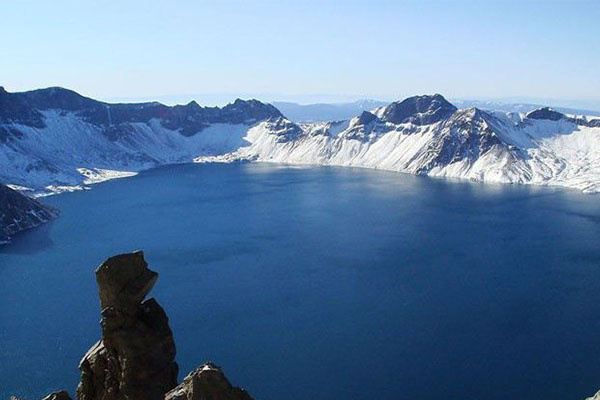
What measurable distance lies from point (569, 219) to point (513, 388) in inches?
4409

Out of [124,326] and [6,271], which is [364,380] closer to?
[124,326]

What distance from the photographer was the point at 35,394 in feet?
207

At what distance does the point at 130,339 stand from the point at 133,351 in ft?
1.23

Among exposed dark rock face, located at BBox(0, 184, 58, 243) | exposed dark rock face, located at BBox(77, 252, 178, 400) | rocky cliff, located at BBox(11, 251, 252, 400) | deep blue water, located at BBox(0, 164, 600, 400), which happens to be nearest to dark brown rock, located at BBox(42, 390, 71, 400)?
rocky cliff, located at BBox(11, 251, 252, 400)

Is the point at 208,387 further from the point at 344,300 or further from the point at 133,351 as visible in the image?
the point at 344,300

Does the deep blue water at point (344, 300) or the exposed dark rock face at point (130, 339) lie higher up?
the exposed dark rock face at point (130, 339)

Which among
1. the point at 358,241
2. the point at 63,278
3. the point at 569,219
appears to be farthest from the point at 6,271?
the point at 569,219

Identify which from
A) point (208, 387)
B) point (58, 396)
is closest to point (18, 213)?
A: point (58, 396)

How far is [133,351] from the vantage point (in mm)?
16422

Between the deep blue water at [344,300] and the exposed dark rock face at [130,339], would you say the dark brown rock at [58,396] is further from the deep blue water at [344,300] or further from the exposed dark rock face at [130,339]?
the deep blue water at [344,300]

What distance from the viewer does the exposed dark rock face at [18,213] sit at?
153 m

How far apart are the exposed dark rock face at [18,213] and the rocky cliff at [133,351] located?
475ft

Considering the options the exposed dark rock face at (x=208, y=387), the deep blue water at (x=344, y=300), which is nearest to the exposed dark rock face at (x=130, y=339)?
the exposed dark rock face at (x=208, y=387)

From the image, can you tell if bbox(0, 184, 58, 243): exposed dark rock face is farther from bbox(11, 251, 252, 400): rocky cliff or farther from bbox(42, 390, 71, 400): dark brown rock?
bbox(11, 251, 252, 400): rocky cliff
